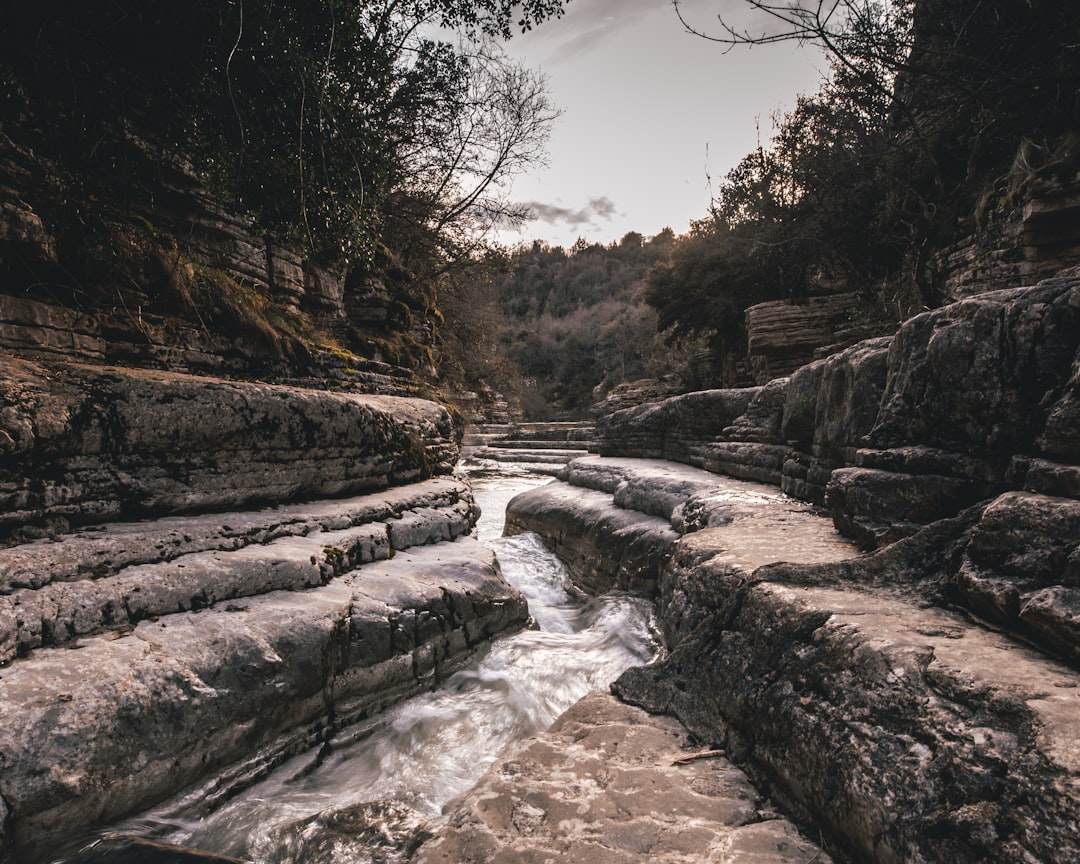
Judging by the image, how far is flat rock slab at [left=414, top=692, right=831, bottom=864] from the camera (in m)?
1.36

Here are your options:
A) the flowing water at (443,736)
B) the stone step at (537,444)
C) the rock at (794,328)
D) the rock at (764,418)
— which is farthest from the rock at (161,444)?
the stone step at (537,444)

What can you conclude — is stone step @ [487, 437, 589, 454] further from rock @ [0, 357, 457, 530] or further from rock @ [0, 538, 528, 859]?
rock @ [0, 538, 528, 859]

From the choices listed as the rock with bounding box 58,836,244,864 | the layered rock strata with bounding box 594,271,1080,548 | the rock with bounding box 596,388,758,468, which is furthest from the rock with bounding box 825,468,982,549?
the rock with bounding box 596,388,758,468

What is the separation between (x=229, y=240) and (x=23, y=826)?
4.99 metres

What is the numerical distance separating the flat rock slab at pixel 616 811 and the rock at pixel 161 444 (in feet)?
7.14

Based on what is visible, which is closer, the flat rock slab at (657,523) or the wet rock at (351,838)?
the wet rock at (351,838)

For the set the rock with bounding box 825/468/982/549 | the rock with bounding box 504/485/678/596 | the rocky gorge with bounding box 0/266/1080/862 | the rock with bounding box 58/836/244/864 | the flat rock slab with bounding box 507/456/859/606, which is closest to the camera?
the rocky gorge with bounding box 0/266/1080/862

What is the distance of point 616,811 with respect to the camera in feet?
5.01

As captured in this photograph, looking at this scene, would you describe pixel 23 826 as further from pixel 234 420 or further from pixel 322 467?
pixel 322 467

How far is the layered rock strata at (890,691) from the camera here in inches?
40.7

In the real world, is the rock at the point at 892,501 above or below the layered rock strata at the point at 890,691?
above

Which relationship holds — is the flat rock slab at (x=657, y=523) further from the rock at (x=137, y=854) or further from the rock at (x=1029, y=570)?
the rock at (x=137, y=854)

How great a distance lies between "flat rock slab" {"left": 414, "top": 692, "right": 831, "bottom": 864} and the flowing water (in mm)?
489

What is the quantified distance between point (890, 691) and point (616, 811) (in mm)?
883
